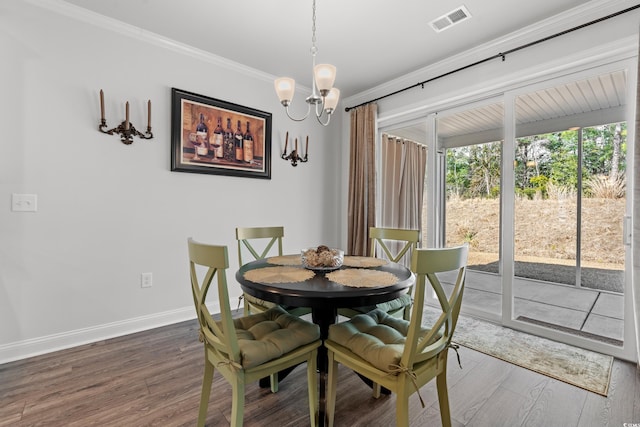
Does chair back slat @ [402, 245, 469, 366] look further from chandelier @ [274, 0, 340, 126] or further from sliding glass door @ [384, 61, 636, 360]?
sliding glass door @ [384, 61, 636, 360]

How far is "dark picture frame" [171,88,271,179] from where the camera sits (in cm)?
283

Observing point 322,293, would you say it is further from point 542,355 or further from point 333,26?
point 333,26

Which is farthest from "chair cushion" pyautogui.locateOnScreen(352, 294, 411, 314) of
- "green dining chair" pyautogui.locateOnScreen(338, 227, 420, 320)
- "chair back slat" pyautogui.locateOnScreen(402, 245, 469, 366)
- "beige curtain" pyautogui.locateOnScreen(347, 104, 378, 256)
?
"beige curtain" pyautogui.locateOnScreen(347, 104, 378, 256)

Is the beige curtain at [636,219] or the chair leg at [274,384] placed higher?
the beige curtain at [636,219]

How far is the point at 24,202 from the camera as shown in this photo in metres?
2.16

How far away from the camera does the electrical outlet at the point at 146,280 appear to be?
105 inches

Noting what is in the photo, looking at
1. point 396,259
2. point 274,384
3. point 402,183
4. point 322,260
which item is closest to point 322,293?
point 322,260

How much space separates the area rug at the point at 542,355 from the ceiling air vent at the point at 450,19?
259cm

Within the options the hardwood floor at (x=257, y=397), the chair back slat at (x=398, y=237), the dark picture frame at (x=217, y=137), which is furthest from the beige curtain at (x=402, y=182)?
the hardwood floor at (x=257, y=397)

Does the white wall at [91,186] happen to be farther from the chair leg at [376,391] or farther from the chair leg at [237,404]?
→ the chair leg at [376,391]

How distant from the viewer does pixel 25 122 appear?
7.09ft

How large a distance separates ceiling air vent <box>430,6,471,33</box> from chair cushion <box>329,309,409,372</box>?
2.31m

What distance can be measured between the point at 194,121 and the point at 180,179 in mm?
579

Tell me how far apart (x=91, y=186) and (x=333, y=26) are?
93.2 inches
